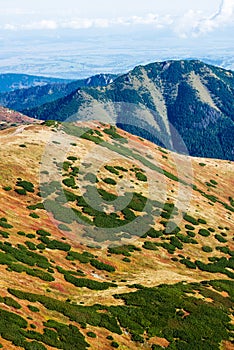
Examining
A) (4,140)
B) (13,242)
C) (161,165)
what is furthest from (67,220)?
(161,165)

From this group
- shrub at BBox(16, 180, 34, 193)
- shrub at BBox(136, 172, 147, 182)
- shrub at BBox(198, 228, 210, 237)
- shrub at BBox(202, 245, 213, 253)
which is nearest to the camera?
shrub at BBox(16, 180, 34, 193)

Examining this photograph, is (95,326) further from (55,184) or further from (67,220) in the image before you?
(55,184)

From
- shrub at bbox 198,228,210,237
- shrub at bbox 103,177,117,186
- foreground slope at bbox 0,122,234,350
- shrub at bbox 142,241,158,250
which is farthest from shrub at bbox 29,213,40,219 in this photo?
shrub at bbox 198,228,210,237

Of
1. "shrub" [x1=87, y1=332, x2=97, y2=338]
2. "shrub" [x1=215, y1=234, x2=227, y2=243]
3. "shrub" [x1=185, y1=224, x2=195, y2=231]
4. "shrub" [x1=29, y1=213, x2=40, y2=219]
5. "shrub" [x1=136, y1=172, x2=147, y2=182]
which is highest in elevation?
"shrub" [x1=29, y1=213, x2=40, y2=219]

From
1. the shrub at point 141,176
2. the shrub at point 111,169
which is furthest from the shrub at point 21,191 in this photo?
the shrub at point 141,176

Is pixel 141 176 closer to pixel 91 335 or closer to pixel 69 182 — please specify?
pixel 69 182

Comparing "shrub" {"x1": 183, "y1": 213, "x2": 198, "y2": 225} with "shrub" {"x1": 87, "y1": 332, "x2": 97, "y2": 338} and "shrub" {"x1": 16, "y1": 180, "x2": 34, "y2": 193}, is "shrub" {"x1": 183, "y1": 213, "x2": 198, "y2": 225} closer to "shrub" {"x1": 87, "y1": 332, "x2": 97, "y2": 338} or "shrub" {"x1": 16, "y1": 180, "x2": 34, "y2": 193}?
"shrub" {"x1": 16, "y1": 180, "x2": 34, "y2": 193}

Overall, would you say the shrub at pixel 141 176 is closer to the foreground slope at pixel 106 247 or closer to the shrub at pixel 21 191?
the foreground slope at pixel 106 247

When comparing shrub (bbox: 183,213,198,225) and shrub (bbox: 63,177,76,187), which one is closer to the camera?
shrub (bbox: 63,177,76,187)
